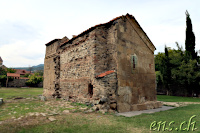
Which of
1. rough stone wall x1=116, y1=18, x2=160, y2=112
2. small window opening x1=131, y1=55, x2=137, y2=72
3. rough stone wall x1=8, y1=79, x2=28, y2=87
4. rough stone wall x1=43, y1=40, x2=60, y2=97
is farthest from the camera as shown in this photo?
rough stone wall x1=8, y1=79, x2=28, y2=87

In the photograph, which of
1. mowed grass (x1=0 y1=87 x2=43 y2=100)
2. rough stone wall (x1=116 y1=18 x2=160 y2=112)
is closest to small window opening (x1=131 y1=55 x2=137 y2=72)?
rough stone wall (x1=116 y1=18 x2=160 y2=112)

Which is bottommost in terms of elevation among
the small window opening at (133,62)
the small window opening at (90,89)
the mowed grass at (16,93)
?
the mowed grass at (16,93)

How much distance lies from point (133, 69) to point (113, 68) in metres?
1.37

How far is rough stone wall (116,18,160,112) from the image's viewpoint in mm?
6473

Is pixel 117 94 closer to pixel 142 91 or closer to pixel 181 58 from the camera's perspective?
pixel 142 91

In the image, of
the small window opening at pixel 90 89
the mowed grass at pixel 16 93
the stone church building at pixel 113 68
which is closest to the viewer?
the stone church building at pixel 113 68

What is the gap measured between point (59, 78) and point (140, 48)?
6419 millimetres

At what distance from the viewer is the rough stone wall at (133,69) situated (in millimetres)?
6473

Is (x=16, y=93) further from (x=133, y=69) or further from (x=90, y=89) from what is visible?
(x=133, y=69)

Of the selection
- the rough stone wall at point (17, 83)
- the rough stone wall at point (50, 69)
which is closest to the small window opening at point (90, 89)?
the rough stone wall at point (50, 69)

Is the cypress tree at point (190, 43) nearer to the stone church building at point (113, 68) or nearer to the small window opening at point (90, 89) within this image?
the stone church building at point (113, 68)

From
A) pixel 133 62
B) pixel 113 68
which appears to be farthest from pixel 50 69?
pixel 133 62

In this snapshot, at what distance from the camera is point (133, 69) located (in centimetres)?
732

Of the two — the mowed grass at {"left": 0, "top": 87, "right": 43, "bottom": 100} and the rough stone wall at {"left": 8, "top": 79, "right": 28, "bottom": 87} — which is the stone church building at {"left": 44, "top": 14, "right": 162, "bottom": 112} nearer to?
the mowed grass at {"left": 0, "top": 87, "right": 43, "bottom": 100}
